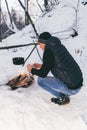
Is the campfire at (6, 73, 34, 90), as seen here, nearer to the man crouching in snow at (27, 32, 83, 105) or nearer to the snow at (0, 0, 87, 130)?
the snow at (0, 0, 87, 130)

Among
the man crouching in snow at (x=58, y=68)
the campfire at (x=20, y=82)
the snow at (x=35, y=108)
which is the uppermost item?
the man crouching in snow at (x=58, y=68)

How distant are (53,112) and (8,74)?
2.00 m

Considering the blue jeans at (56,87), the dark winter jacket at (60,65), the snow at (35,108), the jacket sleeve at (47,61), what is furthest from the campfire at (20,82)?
the jacket sleeve at (47,61)

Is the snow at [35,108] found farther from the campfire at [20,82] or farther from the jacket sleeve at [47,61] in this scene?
the jacket sleeve at [47,61]

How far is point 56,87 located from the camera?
19.2 ft

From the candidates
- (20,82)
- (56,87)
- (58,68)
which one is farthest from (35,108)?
(20,82)

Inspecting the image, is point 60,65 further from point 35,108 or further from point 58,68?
point 35,108

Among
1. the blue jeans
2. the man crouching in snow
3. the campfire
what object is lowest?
the campfire

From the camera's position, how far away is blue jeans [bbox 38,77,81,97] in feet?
19.1

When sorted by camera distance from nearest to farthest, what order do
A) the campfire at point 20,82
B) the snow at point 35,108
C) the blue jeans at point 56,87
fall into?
the snow at point 35,108 → the blue jeans at point 56,87 → the campfire at point 20,82

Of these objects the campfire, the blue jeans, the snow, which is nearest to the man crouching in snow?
the blue jeans

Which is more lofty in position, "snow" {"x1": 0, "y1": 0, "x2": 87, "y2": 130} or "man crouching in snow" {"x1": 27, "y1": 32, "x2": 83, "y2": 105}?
"man crouching in snow" {"x1": 27, "y1": 32, "x2": 83, "y2": 105}

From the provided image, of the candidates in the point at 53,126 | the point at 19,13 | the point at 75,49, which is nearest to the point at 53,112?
the point at 53,126

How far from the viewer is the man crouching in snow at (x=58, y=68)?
18.3 feet
